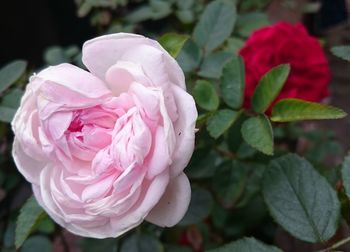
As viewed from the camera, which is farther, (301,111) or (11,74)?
(11,74)

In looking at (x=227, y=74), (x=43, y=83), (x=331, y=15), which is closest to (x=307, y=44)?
(x=227, y=74)

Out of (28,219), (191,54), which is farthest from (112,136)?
(191,54)

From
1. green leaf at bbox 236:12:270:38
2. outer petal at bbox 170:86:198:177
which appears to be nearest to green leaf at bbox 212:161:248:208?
outer petal at bbox 170:86:198:177

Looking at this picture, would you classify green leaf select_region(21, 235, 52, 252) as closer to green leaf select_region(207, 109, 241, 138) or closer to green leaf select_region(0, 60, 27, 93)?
green leaf select_region(0, 60, 27, 93)

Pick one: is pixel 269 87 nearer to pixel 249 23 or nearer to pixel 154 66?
pixel 154 66

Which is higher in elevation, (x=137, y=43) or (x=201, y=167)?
(x=137, y=43)

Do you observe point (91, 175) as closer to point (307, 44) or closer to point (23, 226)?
point (23, 226)
